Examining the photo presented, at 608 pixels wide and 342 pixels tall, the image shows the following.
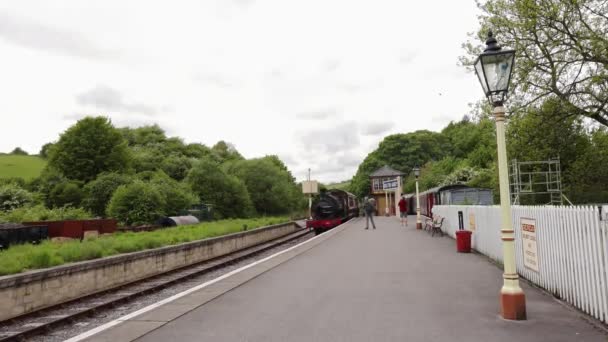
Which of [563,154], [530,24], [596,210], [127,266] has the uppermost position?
[530,24]

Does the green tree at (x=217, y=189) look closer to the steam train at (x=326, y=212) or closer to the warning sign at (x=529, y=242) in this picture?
the steam train at (x=326, y=212)

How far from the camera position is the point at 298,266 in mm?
11305

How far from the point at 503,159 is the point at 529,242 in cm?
292

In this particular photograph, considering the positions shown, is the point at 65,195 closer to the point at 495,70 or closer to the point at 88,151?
the point at 88,151

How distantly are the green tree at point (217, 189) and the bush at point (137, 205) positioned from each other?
13275 millimetres

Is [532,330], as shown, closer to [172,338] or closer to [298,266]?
[172,338]

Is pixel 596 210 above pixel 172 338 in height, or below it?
above

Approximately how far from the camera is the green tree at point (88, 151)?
48.0 meters

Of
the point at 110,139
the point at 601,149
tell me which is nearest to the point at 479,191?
the point at 601,149

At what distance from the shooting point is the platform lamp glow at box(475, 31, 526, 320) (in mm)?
5672

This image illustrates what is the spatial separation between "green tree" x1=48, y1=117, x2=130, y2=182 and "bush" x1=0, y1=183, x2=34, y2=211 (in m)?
10.2

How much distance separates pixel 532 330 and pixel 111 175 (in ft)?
144

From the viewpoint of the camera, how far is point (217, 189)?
43.1m

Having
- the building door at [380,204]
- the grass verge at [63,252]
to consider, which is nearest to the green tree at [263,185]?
the building door at [380,204]
